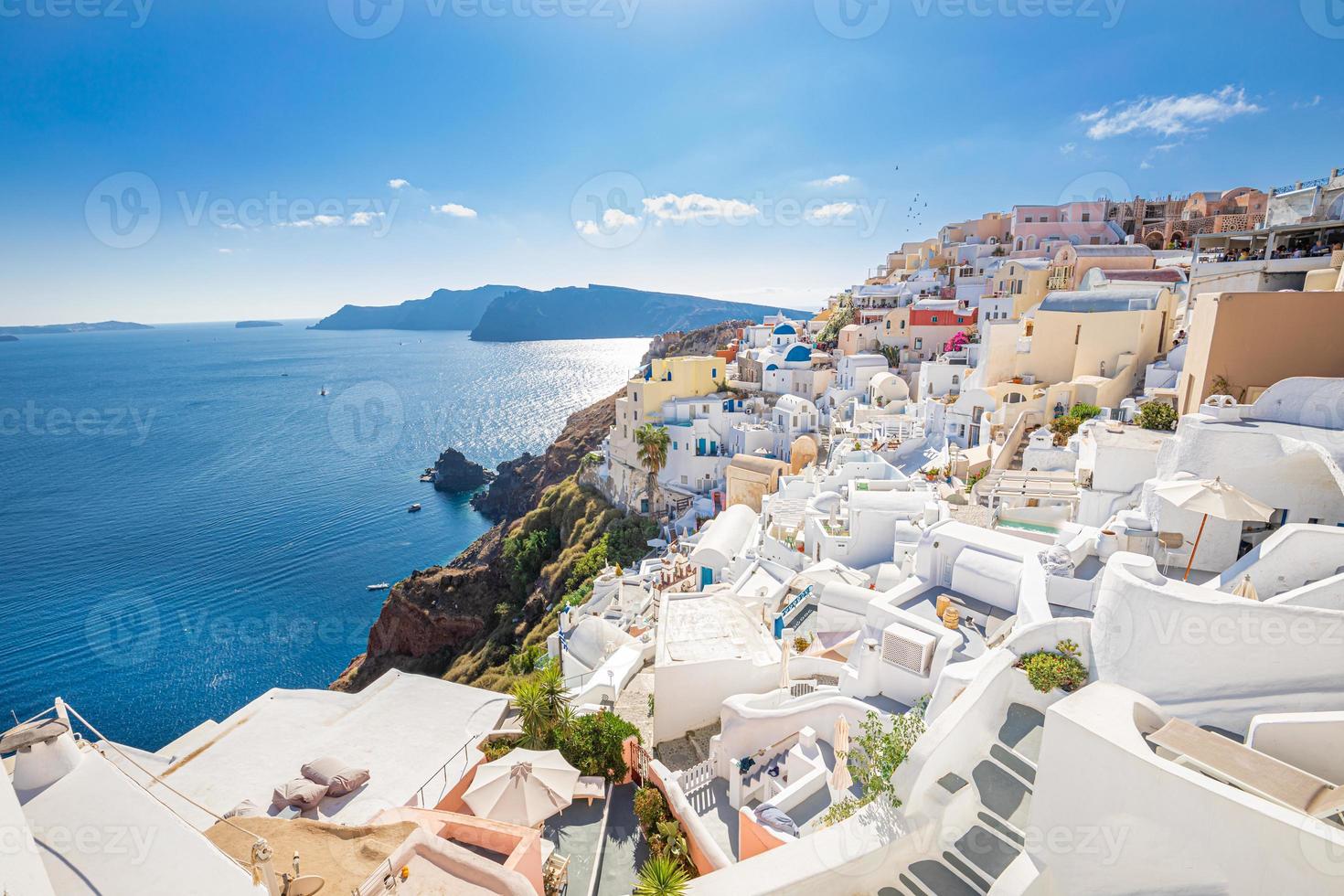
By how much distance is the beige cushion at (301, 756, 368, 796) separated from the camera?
1215cm

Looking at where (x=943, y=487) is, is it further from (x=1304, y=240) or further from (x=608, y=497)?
(x=608, y=497)

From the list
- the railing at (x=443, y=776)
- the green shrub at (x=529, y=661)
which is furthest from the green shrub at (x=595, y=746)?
the green shrub at (x=529, y=661)

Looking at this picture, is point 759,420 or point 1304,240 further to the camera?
point 759,420

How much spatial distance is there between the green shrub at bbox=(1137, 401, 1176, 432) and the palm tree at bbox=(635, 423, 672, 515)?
95.1ft

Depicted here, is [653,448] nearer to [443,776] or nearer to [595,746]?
[595,746]

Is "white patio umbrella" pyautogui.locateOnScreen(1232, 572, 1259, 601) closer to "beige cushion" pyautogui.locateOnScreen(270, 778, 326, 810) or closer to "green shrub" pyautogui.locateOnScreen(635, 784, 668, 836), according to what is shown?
"green shrub" pyautogui.locateOnScreen(635, 784, 668, 836)

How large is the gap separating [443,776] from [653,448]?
30.6 m

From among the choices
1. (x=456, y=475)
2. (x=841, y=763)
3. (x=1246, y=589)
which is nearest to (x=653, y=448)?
(x=841, y=763)

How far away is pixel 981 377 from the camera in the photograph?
29.3m

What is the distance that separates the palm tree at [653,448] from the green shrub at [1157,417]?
95.1 feet

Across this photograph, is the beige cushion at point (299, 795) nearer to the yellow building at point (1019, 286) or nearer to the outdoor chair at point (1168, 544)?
the outdoor chair at point (1168, 544)

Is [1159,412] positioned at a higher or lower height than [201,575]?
higher

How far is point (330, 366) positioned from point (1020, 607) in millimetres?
194692

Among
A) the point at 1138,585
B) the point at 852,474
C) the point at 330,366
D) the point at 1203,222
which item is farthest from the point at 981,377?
the point at 330,366
